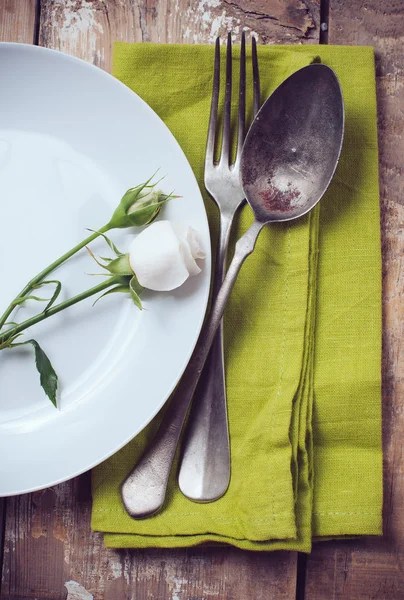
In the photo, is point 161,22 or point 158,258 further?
point 161,22

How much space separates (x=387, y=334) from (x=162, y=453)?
0.79 ft

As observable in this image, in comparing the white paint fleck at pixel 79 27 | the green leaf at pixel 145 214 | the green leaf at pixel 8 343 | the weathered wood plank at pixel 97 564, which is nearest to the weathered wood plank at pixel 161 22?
the white paint fleck at pixel 79 27

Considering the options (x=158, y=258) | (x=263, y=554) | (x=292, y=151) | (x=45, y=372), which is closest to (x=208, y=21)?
(x=292, y=151)

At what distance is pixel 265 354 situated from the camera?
0.52 meters

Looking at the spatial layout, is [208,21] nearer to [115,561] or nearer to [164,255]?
[164,255]

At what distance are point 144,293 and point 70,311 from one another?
0.07m

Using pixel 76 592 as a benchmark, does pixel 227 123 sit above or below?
above

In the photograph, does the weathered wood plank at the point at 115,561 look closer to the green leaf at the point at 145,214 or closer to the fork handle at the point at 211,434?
the fork handle at the point at 211,434

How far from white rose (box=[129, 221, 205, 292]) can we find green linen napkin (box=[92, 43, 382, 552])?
0.07 meters

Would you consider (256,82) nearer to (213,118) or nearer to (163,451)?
(213,118)

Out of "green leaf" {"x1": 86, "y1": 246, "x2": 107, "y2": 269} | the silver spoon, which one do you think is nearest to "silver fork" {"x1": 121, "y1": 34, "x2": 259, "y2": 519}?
the silver spoon

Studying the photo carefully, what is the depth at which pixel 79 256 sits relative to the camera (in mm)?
514

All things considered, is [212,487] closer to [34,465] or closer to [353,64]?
[34,465]

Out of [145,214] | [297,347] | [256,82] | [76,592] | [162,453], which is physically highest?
[256,82]
